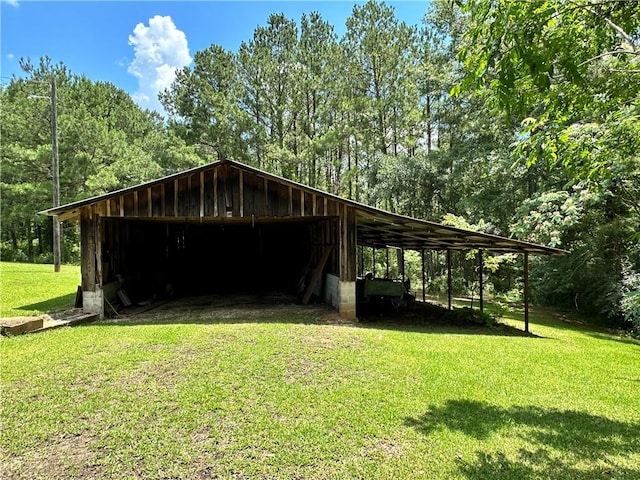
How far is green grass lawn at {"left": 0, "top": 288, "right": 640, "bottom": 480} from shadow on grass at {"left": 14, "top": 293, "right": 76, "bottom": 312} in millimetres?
3005

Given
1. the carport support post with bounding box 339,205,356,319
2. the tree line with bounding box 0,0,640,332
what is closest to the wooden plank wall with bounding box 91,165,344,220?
the carport support post with bounding box 339,205,356,319

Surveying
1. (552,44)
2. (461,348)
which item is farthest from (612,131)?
(461,348)

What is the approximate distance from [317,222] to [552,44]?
10083 millimetres

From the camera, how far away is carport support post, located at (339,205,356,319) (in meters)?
9.48

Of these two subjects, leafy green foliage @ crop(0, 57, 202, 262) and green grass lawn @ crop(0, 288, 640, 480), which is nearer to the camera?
green grass lawn @ crop(0, 288, 640, 480)

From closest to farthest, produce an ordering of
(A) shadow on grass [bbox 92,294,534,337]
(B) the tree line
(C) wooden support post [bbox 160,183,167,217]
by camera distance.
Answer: (A) shadow on grass [bbox 92,294,534,337] < (C) wooden support post [bbox 160,183,167,217] < (B) the tree line

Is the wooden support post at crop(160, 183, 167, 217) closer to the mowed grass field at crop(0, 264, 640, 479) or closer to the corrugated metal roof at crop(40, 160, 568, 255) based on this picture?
the corrugated metal roof at crop(40, 160, 568, 255)

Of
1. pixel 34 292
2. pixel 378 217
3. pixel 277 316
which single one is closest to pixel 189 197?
pixel 277 316

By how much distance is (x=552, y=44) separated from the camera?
3.49 meters

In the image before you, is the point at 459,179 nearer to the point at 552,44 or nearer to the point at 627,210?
the point at 627,210

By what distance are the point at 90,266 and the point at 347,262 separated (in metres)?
5.94

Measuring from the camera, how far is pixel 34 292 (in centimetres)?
1221

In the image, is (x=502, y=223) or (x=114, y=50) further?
(x=502, y=223)

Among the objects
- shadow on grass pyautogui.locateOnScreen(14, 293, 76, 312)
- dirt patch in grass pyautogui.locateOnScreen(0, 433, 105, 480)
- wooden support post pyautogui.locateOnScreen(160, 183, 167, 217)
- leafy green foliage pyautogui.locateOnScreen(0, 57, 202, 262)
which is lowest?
dirt patch in grass pyautogui.locateOnScreen(0, 433, 105, 480)
